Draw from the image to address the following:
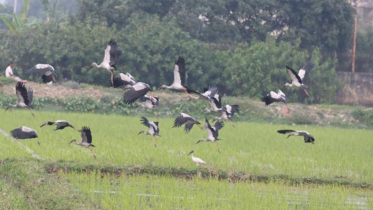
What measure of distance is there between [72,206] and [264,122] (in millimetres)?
14044

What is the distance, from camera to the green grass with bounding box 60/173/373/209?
7605 millimetres

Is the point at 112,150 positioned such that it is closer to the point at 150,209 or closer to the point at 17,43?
the point at 150,209

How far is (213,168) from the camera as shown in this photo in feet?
32.1

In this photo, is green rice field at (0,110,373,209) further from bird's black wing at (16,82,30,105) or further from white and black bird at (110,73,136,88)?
white and black bird at (110,73,136,88)

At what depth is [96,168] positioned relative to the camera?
Answer: 31.6ft

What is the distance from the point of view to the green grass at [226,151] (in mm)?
10000

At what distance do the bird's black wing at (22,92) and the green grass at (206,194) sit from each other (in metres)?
1.20

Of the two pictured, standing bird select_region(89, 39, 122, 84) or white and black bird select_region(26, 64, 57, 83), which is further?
white and black bird select_region(26, 64, 57, 83)

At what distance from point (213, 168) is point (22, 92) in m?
2.57

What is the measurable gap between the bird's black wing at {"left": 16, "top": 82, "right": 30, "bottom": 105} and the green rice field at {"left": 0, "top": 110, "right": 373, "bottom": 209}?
0.71 m

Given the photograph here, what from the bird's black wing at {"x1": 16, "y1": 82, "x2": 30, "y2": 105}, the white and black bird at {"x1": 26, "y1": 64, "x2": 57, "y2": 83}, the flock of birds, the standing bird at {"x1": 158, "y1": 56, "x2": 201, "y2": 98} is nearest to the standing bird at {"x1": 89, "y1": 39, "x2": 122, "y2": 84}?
the flock of birds

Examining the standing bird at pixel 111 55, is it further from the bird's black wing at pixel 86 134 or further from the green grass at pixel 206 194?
the green grass at pixel 206 194

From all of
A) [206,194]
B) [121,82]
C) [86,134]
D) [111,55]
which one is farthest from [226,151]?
[206,194]

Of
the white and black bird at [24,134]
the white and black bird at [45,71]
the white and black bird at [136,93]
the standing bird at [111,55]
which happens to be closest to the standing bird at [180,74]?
the white and black bird at [136,93]
